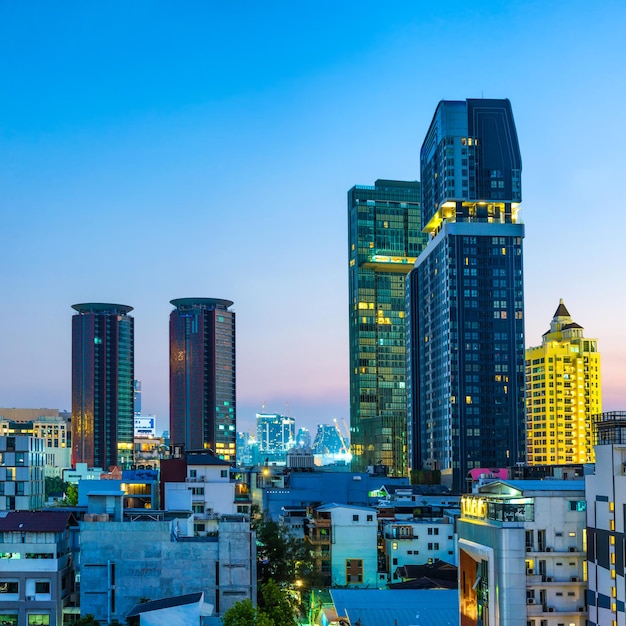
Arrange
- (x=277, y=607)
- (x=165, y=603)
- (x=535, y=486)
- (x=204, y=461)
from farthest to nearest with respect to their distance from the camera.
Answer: (x=204, y=461), (x=277, y=607), (x=535, y=486), (x=165, y=603)

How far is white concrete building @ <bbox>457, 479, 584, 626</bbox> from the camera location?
66.8 metres

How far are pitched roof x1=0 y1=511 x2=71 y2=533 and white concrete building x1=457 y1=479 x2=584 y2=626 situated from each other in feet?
104

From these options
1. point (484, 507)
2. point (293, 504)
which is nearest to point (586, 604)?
point (484, 507)

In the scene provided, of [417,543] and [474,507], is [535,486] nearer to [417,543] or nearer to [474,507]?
[474,507]

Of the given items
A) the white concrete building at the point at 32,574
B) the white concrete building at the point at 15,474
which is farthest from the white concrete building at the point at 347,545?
the white concrete building at the point at 32,574

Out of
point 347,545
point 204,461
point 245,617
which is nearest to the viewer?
point 245,617

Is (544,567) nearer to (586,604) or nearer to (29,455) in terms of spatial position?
(586,604)

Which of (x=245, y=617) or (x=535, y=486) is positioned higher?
(x=535, y=486)

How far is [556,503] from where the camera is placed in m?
68.3

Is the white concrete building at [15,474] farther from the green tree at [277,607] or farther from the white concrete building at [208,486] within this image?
the green tree at [277,607]

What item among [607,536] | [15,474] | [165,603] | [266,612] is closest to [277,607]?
[266,612]

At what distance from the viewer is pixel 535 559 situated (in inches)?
2648

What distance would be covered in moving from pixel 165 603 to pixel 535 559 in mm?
24937

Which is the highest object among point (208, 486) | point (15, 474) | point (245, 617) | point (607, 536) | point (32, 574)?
point (15, 474)
